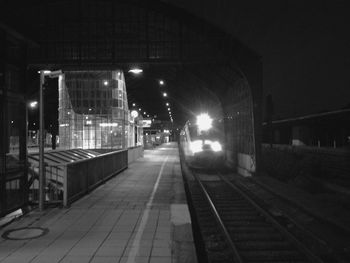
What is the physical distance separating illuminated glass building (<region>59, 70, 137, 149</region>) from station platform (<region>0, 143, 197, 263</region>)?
1673cm

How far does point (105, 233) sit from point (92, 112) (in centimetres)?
2185

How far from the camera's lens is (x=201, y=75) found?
27.3 metres

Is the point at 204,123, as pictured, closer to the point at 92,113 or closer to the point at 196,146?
the point at 196,146

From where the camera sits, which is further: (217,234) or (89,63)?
(89,63)

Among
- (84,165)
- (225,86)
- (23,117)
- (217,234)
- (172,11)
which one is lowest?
(217,234)

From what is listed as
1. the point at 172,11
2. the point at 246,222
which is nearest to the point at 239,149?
the point at 172,11

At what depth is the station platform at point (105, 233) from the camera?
238 inches

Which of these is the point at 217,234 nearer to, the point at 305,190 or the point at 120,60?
the point at 305,190

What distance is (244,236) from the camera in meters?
9.12

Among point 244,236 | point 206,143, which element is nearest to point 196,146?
point 206,143

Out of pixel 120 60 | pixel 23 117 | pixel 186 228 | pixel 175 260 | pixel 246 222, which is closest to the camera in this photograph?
pixel 175 260

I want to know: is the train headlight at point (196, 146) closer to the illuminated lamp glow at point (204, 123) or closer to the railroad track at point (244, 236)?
the illuminated lamp glow at point (204, 123)

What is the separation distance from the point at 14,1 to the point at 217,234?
1790 cm

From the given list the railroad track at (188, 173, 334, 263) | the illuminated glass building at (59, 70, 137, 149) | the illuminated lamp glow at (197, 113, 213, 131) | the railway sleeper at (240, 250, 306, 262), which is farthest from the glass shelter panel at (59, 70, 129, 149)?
the railway sleeper at (240, 250, 306, 262)
